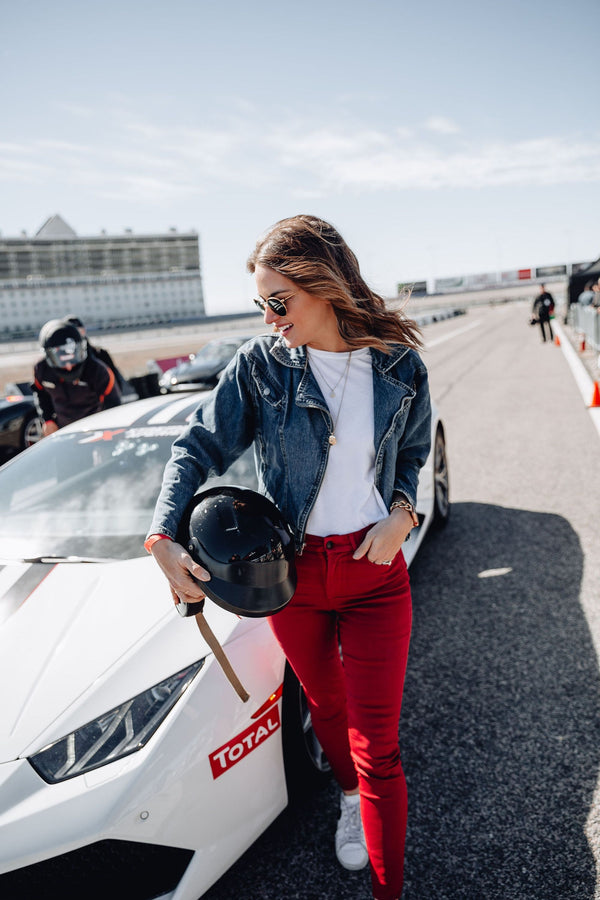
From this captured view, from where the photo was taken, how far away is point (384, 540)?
5.38 feet

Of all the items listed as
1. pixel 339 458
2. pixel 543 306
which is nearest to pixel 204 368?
pixel 543 306

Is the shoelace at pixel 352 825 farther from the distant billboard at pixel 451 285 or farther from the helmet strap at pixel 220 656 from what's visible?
the distant billboard at pixel 451 285

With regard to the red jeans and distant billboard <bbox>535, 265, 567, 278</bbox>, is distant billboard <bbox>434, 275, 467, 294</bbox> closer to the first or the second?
distant billboard <bbox>535, 265, 567, 278</bbox>

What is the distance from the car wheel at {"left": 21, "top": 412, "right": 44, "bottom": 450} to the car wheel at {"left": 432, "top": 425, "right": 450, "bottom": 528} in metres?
5.05

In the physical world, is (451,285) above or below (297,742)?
above

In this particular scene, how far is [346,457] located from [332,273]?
47 centimetres

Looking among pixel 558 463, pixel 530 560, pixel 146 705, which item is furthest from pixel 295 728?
pixel 558 463

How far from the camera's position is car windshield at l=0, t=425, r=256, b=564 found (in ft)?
8.25

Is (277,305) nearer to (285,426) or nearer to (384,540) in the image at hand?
(285,426)

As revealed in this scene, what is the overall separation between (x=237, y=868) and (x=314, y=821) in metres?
0.30

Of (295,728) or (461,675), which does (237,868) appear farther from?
(461,675)

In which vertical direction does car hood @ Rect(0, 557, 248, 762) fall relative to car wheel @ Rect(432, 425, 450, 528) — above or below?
above

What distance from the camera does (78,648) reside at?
1.86m

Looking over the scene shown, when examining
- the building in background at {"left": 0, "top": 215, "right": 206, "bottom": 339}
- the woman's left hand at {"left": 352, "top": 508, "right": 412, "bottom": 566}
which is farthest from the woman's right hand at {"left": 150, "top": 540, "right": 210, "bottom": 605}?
the building in background at {"left": 0, "top": 215, "right": 206, "bottom": 339}
